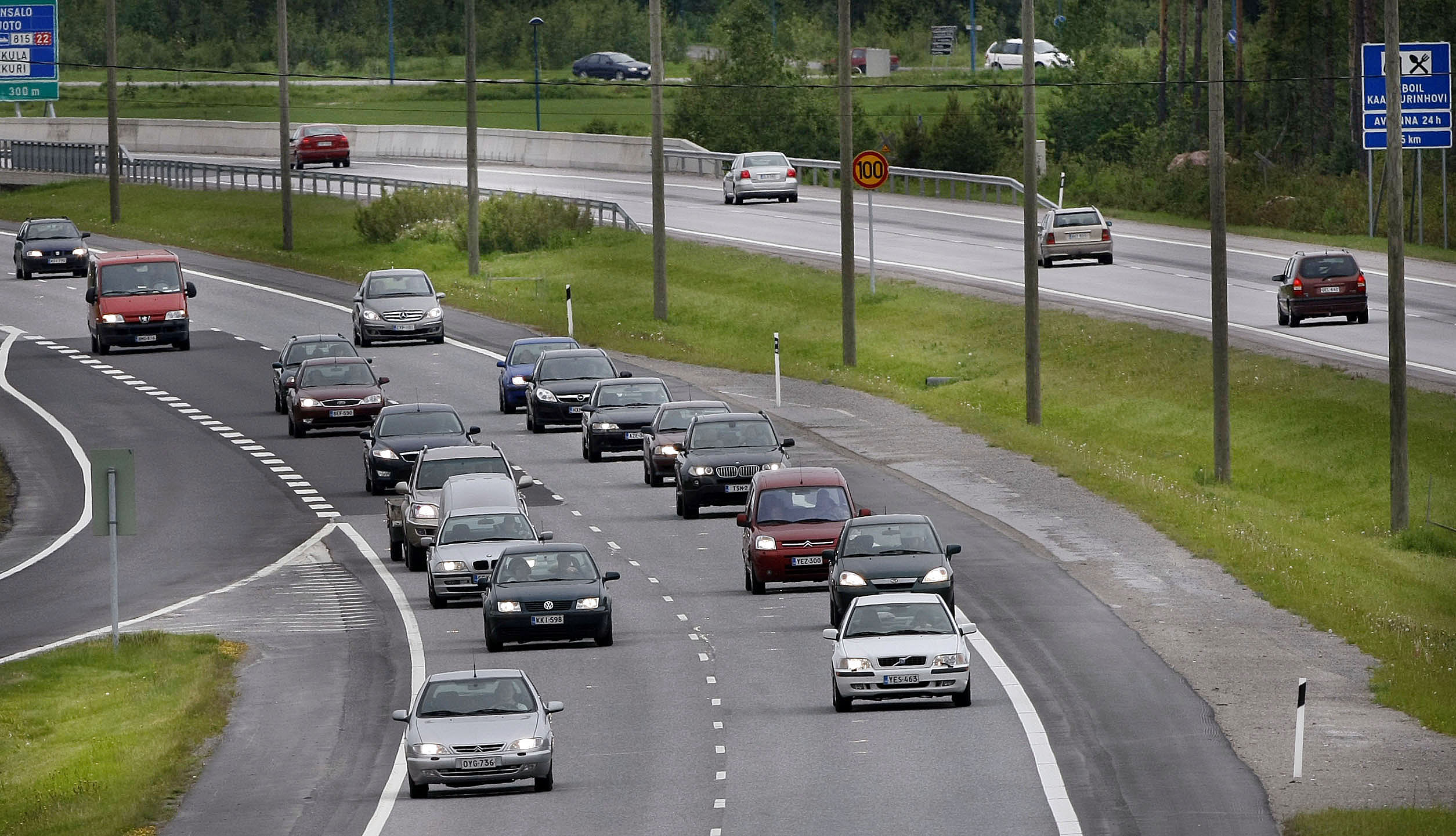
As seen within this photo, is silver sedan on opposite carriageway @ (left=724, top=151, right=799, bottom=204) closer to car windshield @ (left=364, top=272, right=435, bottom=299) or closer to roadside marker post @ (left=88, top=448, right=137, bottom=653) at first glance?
car windshield @ (left=364, top=272, right=435, bottom=299)

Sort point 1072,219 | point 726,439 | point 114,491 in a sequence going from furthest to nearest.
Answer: point 1072,219 → point 726,439 → point 114,491

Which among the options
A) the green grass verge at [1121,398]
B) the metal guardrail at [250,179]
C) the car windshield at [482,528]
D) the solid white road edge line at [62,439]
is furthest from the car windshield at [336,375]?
the metal guardrail at [250,179]

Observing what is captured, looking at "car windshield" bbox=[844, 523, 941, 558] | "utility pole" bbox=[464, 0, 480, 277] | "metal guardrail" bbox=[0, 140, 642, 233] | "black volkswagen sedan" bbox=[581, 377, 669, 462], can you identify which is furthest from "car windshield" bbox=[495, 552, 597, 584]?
"metal guardrail" bbox=[0, 140, 642, 233]

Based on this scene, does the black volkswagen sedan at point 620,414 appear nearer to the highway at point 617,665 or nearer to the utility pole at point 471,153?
the highway at point 617,665

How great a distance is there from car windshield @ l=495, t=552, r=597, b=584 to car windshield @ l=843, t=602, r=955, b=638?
491 centimetres

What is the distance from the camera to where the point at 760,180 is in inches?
3290

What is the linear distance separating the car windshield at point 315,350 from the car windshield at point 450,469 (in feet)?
43.7

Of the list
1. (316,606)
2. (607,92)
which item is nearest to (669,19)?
(607,92)

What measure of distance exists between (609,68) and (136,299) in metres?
86.8

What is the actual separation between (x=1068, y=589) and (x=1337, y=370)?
2098cm

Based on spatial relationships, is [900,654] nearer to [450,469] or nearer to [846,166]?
[450,469]

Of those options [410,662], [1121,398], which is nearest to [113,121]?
[1121,398]

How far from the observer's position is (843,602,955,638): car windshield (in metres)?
23.3

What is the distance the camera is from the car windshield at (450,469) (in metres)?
34.2
